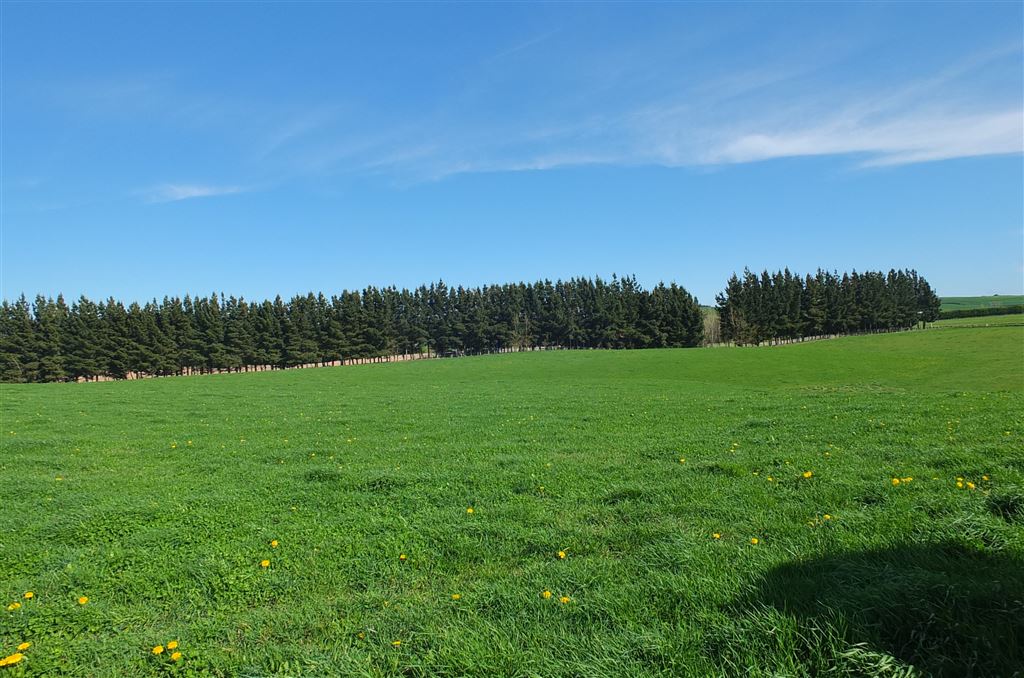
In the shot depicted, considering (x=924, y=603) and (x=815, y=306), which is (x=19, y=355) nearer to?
(x=924, y=603)

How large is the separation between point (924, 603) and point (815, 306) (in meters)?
127

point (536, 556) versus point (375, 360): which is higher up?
point (375, 360)

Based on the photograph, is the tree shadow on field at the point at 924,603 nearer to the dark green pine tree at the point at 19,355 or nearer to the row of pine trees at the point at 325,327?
the row of pine trees at the point at 325,327

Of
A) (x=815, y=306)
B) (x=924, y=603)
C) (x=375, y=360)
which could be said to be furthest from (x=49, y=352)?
(x=815, y=306)

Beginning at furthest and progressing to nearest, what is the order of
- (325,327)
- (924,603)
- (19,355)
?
1. (325,327)
2. (19,355)
3. (924,603)

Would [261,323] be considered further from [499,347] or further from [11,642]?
[11,642]

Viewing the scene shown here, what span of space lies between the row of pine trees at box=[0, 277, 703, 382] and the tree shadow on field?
326 feet

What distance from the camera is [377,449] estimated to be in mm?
11547

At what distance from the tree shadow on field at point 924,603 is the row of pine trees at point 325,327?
99.3 meters

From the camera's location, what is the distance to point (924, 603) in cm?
333

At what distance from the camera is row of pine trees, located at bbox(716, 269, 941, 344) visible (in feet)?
348

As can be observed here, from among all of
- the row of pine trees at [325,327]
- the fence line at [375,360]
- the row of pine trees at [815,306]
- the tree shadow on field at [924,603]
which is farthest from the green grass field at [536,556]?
the row of pine trees at [815,306]

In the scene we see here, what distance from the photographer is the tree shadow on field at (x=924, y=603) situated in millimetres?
2993

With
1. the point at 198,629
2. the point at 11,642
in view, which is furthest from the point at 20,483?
the point at 198,629
